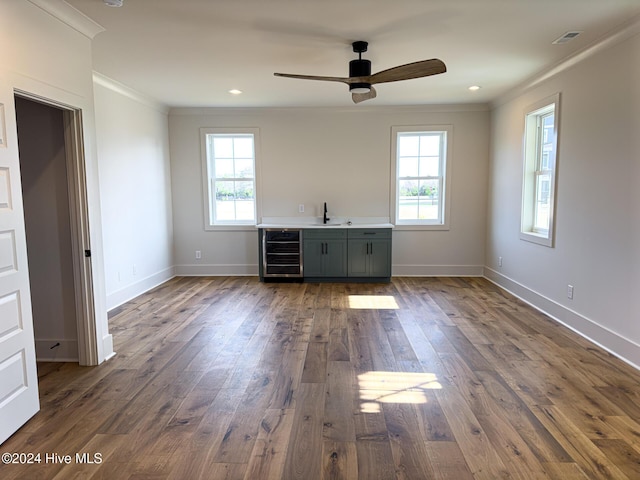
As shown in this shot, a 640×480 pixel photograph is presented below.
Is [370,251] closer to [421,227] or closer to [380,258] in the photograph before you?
[380,258]

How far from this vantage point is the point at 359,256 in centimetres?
576

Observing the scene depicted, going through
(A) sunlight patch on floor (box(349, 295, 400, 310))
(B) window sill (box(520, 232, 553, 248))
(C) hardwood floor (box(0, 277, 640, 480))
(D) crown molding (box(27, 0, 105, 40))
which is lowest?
(C) hardwood floor (box(0, 277, 640, 480))

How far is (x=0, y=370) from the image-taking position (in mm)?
2105

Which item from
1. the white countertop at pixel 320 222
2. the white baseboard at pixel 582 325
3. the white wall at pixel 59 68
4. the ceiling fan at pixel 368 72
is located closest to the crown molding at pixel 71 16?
the white wall at pixel 59 68

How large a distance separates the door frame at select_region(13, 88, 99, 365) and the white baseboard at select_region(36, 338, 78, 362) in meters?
0.09

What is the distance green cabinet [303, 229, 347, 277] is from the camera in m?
5.77

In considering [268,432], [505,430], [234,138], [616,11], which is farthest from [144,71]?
[505,430]

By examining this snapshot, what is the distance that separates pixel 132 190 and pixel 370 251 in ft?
10.8

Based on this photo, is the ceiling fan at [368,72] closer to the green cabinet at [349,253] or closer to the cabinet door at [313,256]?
the green cabinet at [349,253]

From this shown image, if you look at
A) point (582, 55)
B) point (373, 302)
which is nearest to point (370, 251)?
point (373, 302)

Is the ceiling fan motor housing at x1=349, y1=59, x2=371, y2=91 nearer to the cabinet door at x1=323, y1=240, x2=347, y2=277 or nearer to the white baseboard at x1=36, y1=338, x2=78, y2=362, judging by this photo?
the cabinet door at x1=323, y1=240, x2=347, y2=277

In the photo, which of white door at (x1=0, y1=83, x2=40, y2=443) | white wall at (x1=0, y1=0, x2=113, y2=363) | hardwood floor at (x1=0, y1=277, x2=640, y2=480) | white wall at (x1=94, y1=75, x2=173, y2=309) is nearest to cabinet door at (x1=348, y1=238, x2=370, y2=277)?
hardwood floor at (x1=0, y1=277, x2=640, y2=480)

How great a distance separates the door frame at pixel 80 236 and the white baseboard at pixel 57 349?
0.31 ft

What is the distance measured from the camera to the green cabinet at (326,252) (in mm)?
5773
